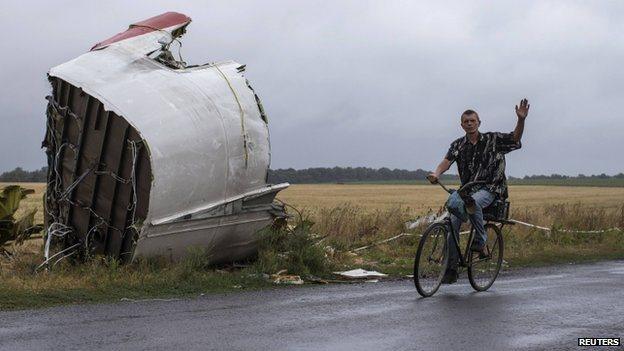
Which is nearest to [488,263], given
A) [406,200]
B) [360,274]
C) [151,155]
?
[360,274]

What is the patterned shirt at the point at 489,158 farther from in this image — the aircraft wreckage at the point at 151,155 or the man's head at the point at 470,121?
the aircraft wreckage at the point at 151,155

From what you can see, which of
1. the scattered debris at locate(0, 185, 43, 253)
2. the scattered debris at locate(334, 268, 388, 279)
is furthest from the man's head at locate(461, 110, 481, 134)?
the scattered debris at locate(0, 185, 43, 253)

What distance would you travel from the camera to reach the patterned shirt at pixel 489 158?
9766mm

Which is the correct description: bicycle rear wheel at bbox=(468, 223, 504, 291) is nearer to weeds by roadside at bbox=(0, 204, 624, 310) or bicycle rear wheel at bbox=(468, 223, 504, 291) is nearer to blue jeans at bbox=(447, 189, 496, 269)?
blue jeans at bbox=(447, 189, 496, 269)

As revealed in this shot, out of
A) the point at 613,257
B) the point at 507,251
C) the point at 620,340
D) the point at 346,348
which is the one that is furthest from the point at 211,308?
the point at 613,257

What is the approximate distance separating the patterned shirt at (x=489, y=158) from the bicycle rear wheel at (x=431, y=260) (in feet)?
2.47

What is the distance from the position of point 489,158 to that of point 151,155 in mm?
4032

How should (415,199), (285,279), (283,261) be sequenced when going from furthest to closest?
1. (415,199)
2. (283,261)
3. (285,279)

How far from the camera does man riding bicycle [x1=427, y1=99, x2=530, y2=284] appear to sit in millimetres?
9695

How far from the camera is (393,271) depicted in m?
12.8

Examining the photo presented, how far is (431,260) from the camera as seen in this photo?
952cm

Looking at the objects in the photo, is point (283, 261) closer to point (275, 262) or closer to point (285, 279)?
point (275, 262)

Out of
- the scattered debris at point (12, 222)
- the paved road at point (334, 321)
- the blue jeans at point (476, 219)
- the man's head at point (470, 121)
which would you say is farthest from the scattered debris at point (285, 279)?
the scattered debris at point (12, 222)

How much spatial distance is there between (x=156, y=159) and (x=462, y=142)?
3.68m
